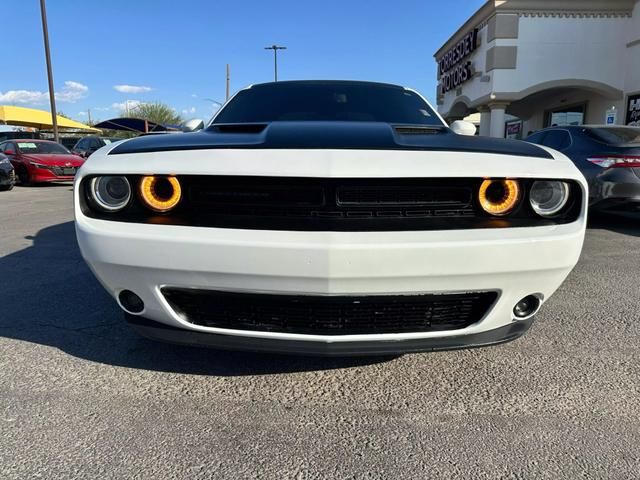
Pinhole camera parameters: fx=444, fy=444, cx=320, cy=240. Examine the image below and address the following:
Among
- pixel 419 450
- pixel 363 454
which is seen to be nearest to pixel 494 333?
pixel 419 450

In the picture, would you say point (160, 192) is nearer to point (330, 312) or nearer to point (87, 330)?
point (330, 312)

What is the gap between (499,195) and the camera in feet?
5.61

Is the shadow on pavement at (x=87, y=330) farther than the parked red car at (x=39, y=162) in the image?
No

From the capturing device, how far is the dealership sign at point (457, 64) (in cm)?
1723

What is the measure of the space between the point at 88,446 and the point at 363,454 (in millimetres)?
981

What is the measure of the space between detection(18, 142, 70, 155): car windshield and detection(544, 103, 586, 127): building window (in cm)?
1711

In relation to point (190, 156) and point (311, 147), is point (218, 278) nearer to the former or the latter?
point (190, 156)

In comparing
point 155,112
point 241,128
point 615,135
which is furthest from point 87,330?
point 155,112

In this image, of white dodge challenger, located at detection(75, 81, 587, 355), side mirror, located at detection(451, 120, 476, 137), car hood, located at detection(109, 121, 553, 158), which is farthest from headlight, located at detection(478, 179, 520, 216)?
side mirror, located at detection(451, 120, 476, 137)

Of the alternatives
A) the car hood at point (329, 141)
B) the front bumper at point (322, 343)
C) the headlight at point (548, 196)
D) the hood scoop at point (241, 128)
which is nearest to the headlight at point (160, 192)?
the car hood at point (329, 141)

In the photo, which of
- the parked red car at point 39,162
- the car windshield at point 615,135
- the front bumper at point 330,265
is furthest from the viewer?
the parked red car at point 39,162

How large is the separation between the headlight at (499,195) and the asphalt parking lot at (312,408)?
82 centimetres

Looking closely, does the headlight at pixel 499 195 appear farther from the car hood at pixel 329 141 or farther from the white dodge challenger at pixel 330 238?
the car hood at pixel 329 141

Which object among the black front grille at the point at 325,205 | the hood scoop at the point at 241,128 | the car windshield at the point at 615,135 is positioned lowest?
the black front grille at the point at 325,205
